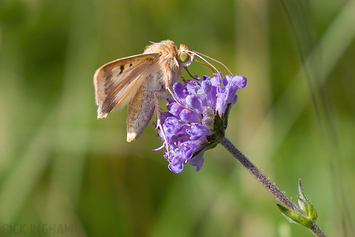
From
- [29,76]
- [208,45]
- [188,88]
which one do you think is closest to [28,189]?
[29,76]

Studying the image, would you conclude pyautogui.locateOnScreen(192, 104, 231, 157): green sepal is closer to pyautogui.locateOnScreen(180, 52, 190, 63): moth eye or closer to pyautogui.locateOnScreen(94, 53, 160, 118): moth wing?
pyautogui.locateOnScreen(180, 52, 190, 63): moth eye

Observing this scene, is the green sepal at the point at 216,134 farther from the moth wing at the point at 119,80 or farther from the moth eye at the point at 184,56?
the moth wing at the point at 119,80

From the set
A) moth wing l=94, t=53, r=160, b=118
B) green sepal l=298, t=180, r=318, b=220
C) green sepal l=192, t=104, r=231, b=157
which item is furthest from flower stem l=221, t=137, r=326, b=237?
moth wing l=94, t=53, r=160, b=118

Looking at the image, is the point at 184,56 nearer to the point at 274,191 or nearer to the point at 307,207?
the point at 274,191

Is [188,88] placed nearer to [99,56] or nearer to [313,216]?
[313,216]

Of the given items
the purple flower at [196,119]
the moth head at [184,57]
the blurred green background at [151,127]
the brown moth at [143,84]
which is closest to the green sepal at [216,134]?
the purple flower at [196,119]

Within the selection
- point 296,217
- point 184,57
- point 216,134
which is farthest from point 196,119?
point 296,217
